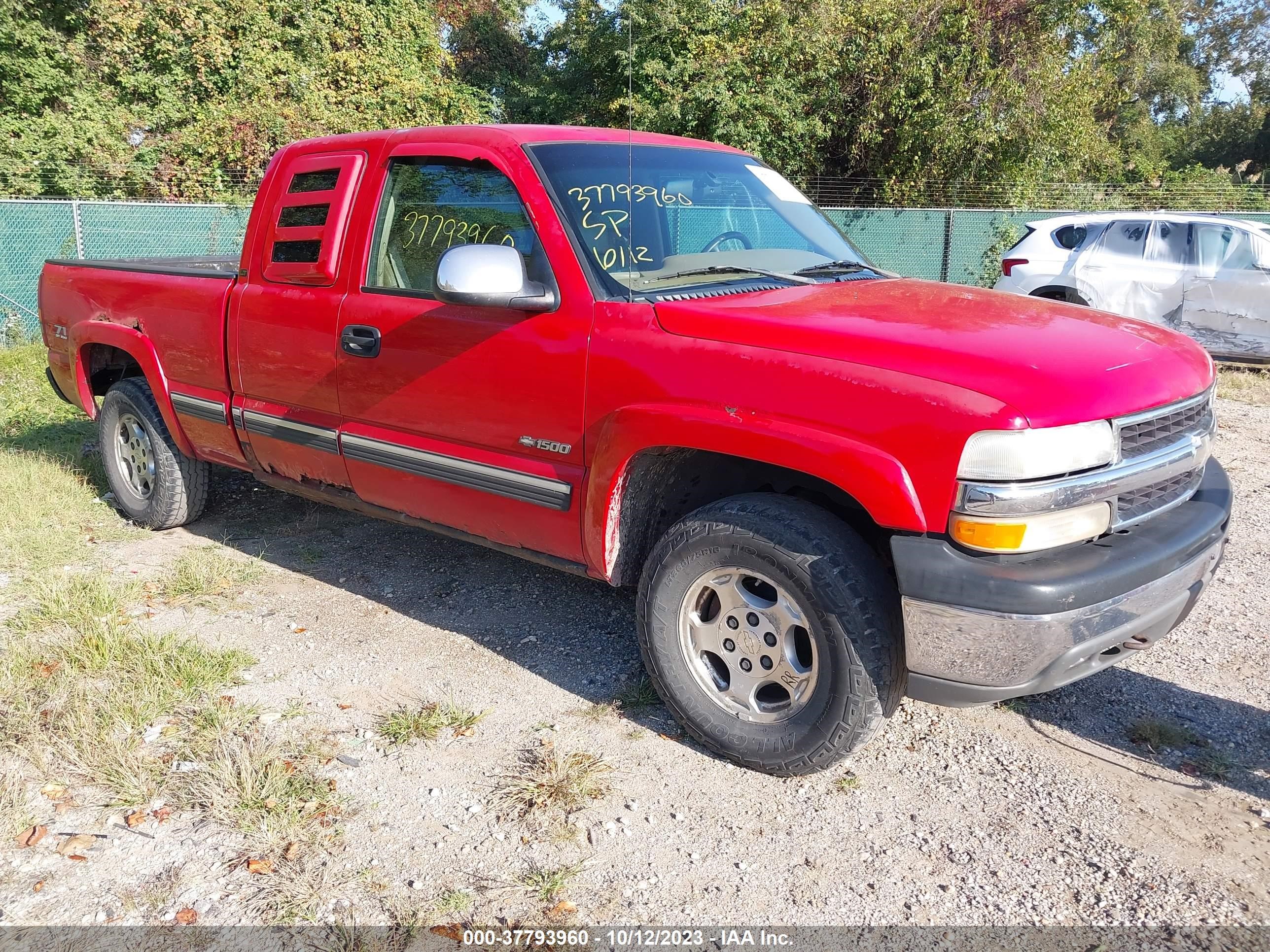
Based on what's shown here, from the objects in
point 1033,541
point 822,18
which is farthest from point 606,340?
point 822,18

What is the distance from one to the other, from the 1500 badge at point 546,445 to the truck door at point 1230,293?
29.4ft

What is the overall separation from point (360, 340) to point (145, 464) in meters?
2.47

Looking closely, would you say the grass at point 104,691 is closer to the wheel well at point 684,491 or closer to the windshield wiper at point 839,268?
the wheel well at point 684,491

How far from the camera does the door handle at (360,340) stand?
12.6 feet

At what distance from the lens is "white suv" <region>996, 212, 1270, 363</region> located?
9.77 m

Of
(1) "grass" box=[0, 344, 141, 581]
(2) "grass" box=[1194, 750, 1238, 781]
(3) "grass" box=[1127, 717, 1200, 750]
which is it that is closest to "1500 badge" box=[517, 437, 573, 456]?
(3) "grass" box=[1127, 717, 1200, 750]

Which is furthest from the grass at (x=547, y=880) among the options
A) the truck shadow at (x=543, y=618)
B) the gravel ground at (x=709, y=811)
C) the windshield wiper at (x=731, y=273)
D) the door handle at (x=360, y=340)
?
the door handle at (x=360, y=340)

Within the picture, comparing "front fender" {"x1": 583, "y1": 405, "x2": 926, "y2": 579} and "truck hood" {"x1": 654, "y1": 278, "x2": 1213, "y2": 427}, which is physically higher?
"truck hood" {"x1": 654, "y1": 278, "x2": 1213, "y2": 427}

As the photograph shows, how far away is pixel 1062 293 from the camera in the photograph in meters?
10.7

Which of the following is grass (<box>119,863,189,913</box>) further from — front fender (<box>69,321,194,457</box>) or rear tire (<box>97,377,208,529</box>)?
rear tire (<box>97,377,208,529</box>)

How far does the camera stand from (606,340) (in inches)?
126

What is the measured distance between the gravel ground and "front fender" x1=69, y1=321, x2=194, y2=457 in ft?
3.91

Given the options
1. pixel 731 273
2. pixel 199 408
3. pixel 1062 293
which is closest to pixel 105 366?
pixel 199 408

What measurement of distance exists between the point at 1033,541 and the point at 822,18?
18272 millimetres
